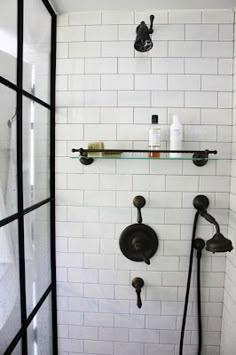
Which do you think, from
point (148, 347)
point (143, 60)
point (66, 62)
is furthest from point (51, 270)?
point (143, 60)

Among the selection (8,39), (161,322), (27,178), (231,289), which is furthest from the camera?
(161,322)

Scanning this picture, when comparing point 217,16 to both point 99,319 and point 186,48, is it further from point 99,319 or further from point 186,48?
point 99,319

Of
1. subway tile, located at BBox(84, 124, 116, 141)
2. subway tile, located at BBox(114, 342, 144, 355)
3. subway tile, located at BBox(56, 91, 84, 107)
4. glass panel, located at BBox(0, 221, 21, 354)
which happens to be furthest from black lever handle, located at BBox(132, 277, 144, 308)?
subway tile, located at BBox(56, 91, 84, 107)

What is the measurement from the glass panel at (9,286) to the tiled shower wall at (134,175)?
1.15ft

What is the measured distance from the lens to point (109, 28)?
1186 mm

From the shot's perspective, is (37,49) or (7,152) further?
(37,49)

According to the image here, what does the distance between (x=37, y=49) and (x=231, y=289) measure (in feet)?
5.40

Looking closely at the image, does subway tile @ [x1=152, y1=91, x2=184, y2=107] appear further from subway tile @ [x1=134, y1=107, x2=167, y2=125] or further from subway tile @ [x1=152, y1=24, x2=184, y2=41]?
subway tile @ [x1=152, y1=24, x2=184, y2=41]

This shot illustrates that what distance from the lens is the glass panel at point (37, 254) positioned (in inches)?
40.7

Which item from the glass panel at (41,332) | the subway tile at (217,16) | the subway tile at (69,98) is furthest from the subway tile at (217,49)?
the glass panel at (41,332)

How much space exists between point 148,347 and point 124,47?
1.78m

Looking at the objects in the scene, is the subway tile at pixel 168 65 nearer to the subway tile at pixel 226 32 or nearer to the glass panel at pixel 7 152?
the subway tile at pixel 226 32

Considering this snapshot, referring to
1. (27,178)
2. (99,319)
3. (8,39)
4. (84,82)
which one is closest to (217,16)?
(84,82)

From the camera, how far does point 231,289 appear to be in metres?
1.14
